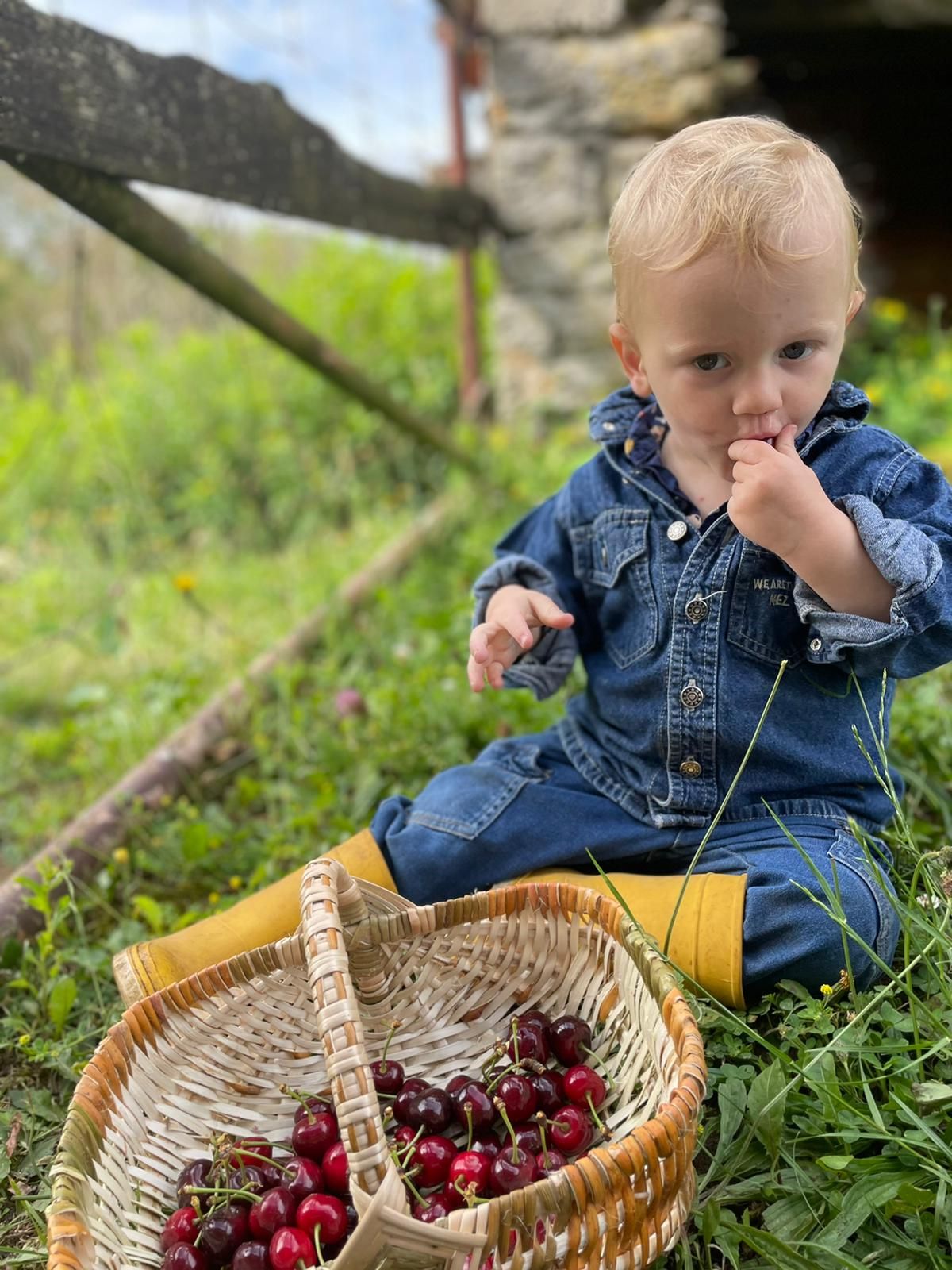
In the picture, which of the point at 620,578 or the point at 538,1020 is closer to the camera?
the point at 538,1020

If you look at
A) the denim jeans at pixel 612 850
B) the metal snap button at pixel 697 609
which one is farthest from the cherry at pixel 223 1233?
the metal snap button at pixel 697 609

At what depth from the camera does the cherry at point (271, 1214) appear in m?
1.20

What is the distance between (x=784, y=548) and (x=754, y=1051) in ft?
2.16

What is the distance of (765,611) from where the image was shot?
5.15ft

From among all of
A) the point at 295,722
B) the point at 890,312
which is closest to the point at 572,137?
the point at 890,312

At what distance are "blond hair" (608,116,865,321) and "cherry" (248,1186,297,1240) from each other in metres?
1.18

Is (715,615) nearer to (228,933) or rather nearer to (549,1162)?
(549,1162)

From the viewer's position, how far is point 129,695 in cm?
286

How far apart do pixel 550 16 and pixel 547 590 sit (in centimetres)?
330

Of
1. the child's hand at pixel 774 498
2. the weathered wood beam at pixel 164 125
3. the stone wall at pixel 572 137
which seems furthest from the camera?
the stone wall at pixel 572 137

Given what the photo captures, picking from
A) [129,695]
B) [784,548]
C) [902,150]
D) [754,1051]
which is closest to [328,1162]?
[754,1051]

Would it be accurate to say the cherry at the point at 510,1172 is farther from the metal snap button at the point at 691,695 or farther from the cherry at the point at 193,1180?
the metal snap button at the point at 691,695

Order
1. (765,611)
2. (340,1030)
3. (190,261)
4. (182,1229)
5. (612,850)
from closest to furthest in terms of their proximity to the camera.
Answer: (340,1030) < (182,1229) < (765,611) < (612,850) < (190,261)

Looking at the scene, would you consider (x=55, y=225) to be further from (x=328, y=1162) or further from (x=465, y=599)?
(x=328, y=1162)
